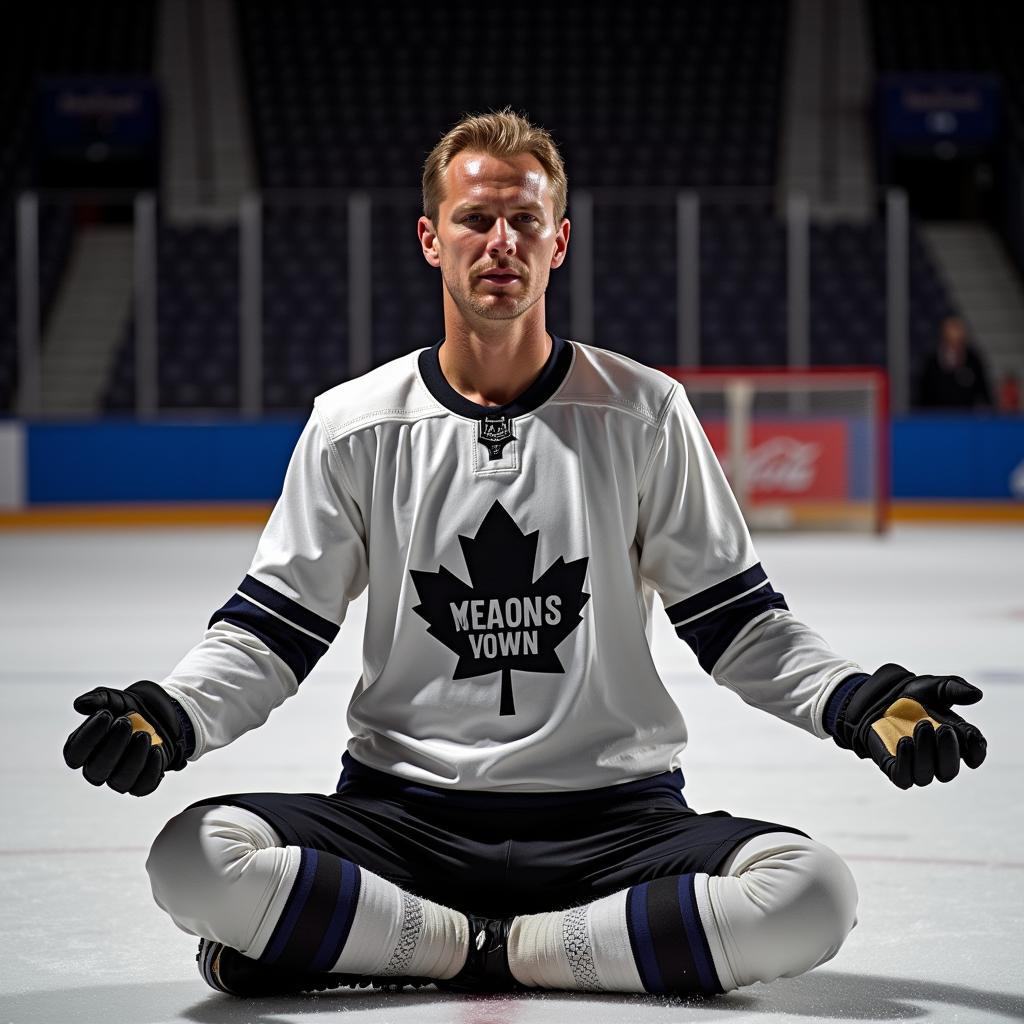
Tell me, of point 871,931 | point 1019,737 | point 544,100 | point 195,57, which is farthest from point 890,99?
point 871,931

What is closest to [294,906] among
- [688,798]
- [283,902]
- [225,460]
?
[283,902]

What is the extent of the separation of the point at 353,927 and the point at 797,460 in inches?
385

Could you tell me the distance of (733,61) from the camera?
17125mm

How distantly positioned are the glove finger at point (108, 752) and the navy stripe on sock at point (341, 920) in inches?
11.5

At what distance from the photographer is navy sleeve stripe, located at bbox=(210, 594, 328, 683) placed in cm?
210

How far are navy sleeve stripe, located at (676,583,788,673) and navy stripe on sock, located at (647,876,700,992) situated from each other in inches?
11.1

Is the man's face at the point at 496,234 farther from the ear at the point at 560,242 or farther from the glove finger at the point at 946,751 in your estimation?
the glove finger at the point at 946,751

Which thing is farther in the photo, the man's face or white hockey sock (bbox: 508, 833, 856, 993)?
the man's face

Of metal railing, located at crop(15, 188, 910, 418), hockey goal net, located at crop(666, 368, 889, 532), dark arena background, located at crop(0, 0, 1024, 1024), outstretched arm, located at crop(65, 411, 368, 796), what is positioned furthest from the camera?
metal railing, located at crop(15, 188, 910, 418)

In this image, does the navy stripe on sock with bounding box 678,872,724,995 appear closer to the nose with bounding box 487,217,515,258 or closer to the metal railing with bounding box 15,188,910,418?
the nose with bounding box 487,217,515,258

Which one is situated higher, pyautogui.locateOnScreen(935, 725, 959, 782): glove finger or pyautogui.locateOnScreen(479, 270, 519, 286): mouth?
pyautogui.locateOnScreen(479, 270, 519, 286): mouth

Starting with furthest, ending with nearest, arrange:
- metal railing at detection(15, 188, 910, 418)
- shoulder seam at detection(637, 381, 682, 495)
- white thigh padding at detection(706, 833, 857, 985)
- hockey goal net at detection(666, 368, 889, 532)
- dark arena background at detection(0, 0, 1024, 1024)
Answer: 1. metal railing at detection(15, 188, 910, 418)
2. hockey goal net at detection(666, 368, 889, 532)
3. dark arena background at detection(0, 0, 1024, 1024)
4. shoulder seam at detection(637, 381, 682, 495)
5. white thigh padding at detection(706, 833, 857, 985)

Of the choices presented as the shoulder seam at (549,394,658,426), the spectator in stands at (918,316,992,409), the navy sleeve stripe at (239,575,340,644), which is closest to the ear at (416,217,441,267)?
the shoulder seam at (549,394,658,426)

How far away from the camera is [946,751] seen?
5.91 feet
